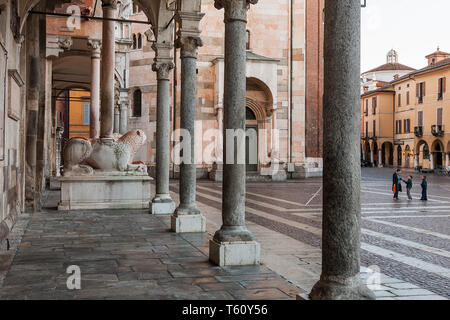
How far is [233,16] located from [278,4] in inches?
922

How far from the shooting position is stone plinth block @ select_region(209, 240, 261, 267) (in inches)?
235

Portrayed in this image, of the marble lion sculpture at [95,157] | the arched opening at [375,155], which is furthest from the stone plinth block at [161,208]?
the arched opening at [375,155]

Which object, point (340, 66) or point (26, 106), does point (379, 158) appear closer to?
point (26, 106)

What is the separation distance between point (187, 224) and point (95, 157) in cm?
450

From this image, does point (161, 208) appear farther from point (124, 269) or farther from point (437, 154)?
point (437, 154)

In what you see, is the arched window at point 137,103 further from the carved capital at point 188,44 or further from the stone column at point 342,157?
the stone column at point 342,157

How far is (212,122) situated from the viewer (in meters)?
26.8

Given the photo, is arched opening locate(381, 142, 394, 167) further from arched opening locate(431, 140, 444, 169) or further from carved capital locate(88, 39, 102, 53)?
carved capital locate(88, 39, 102, 53)

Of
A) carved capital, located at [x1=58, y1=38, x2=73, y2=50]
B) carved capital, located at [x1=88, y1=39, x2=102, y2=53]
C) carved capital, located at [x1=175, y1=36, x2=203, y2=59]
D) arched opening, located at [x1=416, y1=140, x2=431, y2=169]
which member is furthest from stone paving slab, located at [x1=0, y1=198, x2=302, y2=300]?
arched opening, located at [x1=416, y1=140, x2=431, y2=169]

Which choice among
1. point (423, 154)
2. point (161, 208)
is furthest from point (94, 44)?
point (423, 154)

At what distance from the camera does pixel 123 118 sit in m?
28.2

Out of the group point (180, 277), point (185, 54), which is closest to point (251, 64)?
point (185, 54)

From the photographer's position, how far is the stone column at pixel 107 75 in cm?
1192

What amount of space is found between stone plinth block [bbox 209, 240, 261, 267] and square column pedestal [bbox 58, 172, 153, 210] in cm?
630
